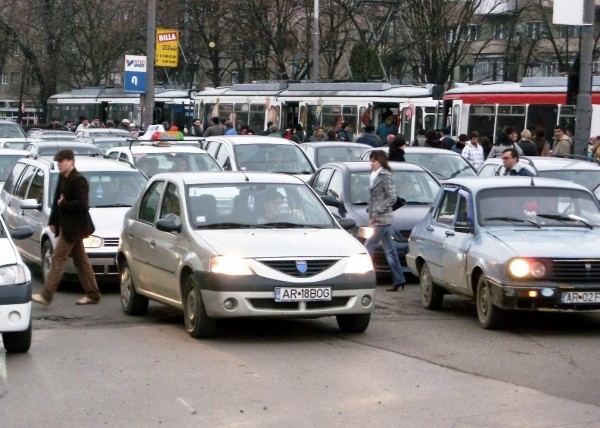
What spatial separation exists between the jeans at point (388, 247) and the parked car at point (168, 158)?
578cm

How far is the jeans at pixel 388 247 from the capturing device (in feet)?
51.8

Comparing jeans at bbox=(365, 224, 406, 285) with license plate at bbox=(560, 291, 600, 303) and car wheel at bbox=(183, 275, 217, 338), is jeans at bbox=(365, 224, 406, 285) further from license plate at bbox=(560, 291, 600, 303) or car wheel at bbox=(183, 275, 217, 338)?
car wheel at bbox=(183, 275, 217, 338)

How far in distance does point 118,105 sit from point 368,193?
4155 cm

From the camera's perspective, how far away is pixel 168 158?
71.4 ft

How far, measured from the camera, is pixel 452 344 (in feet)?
37.9

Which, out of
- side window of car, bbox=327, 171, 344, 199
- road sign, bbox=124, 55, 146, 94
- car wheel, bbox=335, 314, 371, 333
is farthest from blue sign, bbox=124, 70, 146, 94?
car wheel, bbox=335, 314, 371, 333

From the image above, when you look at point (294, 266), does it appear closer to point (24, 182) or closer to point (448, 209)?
point (448, 209)

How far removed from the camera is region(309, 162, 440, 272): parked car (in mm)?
17105

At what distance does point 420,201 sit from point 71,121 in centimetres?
4601

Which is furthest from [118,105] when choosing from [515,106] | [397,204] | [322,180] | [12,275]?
[12,275]

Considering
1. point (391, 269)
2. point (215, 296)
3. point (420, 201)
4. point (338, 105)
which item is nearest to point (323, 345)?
point (215, 296)

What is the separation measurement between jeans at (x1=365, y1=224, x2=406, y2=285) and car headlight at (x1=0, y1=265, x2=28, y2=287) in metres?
6.08

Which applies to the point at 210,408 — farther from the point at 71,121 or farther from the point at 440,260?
the point at 71,121

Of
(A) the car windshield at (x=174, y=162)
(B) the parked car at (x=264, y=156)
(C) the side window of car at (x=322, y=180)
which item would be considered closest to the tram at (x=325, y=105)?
(B) the parked car at (x=264, y=156)
